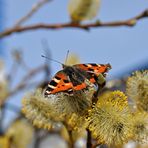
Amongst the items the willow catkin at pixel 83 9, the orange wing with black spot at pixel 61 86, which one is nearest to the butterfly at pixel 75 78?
the orange wing with black spot at pixel 61 86

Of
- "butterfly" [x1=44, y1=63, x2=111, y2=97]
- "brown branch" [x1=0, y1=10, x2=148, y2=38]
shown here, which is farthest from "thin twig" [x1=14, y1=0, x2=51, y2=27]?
"butterfly" [x1=44, y1=63, x2=111, y2=97]

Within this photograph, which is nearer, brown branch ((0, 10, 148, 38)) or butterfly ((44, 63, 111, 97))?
butterfly ((44, 63, 111, 97))

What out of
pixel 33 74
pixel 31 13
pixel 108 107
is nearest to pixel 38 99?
pixel 108 107

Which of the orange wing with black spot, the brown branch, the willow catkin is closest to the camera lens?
the orange wing with black spot

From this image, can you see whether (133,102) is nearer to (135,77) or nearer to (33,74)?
(135,77)

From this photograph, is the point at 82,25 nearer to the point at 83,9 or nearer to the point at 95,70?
the point at 83,9

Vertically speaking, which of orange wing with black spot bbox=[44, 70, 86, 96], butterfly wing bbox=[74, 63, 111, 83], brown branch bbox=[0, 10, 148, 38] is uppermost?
orange wing with black spot bbox=[44, 70, 86, 96]

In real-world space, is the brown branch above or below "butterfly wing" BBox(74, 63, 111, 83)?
below

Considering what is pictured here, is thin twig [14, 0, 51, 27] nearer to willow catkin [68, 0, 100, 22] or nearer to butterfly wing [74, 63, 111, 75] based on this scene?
willow catkin [68, 0, 100, 22]
